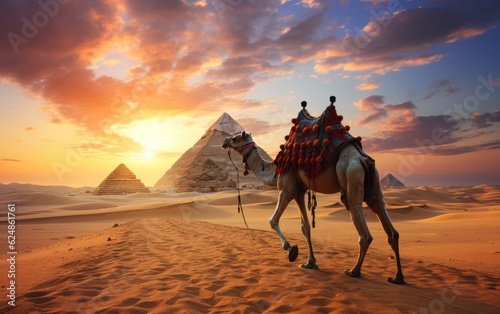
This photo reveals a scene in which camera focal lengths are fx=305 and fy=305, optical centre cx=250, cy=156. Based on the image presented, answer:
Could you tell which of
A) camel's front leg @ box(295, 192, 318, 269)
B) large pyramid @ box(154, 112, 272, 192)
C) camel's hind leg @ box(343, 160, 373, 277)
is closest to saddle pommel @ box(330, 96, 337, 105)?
camel's hind leg @ box(343, 160, 373, 277)

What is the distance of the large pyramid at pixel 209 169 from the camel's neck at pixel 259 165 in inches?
2695

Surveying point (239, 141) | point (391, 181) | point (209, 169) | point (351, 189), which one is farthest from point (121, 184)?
point (391, 181)

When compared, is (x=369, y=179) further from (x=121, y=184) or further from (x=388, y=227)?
(x=121, y=184)

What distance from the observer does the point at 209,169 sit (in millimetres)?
81625

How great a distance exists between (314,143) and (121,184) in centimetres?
7135

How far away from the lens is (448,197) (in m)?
44.9

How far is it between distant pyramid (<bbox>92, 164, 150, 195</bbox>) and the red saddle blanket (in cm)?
6877

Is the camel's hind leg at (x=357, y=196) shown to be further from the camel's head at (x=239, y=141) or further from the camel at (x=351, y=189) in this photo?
the camel's head at (x=239, y=141)

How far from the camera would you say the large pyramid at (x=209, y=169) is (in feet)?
258

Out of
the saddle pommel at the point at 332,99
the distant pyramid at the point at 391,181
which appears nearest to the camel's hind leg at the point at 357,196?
the saddle pommel at the point at 332,99

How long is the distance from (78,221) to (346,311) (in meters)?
21.8

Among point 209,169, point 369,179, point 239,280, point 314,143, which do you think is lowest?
point 239,280

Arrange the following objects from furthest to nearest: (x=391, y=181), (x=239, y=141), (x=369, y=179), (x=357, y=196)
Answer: (x=391, y=181)
(x=239, y=141)
(x=369, y=179)
(x=357, y=196)

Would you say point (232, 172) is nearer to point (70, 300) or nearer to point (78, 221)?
point (78, 221)
